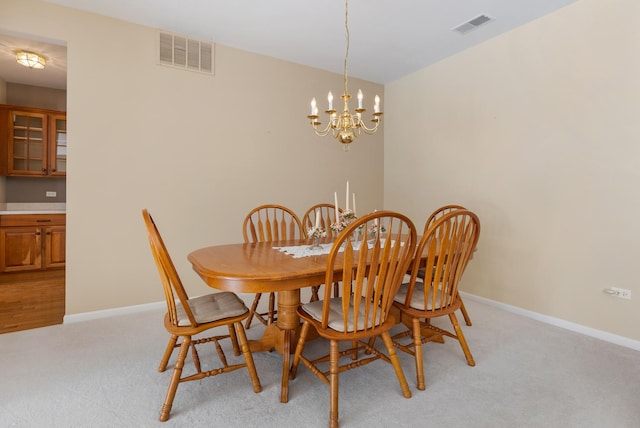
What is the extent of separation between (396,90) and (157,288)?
11.6 feet

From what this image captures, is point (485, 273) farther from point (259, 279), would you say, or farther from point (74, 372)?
point (74, 372)

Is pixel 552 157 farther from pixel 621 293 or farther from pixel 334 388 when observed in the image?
pixel 334 388

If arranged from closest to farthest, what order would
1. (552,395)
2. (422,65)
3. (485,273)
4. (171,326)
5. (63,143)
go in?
(171,326) < (552,395) < (485,273) < (422,65) < (63,143)

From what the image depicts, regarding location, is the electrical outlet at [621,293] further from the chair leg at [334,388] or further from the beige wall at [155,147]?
the beige wall at [155,147]

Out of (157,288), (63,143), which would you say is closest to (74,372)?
(157,288)

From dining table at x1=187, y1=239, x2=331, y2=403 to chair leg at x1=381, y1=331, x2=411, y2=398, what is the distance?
0.46 m

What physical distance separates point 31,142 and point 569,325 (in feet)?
21.3

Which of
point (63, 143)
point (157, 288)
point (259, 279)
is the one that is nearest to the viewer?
point (259, 279)

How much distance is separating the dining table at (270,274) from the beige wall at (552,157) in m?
2.02

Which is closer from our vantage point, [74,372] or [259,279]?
[259,279]

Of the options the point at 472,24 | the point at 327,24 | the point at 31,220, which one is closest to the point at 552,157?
the point at 472,24

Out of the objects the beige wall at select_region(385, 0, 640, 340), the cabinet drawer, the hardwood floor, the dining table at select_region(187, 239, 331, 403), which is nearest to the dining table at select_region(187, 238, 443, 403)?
the dining table at select_region(187, 239, 331, 403)

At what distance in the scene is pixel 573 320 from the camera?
2.67 metres

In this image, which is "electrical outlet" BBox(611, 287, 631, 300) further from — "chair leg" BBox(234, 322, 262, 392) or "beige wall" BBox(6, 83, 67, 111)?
"beige wall" BBox(6, 83, 67, 111)
